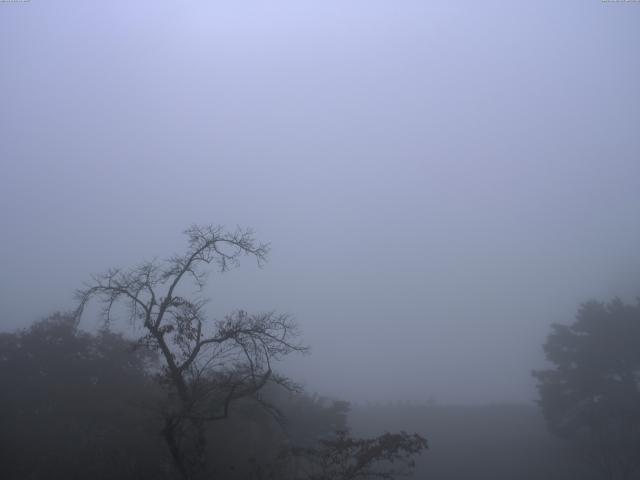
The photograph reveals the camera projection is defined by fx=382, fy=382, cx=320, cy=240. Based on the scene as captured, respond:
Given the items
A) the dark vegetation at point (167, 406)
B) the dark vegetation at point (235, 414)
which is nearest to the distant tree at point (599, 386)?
the dark vegetation at point (235, 414)

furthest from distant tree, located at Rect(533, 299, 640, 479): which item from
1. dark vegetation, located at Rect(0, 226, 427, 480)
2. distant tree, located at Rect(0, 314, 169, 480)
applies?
distant tree, located at Rect(0, 314, 169, 480)

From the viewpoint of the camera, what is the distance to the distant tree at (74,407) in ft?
48.9

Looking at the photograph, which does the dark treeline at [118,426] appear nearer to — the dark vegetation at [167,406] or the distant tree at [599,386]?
the dark vegetation at [167,406]

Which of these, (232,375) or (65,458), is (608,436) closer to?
(232,375)

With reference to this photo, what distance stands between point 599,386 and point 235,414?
93.1ft

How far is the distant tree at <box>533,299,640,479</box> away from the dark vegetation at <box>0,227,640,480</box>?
0.31ft

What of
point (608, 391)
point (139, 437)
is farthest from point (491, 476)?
point (139, 437)

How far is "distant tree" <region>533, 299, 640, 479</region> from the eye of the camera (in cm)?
2695

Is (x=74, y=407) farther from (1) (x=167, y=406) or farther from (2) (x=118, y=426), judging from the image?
(1) (x=167, y=406)

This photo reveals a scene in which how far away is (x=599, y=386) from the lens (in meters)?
29.7

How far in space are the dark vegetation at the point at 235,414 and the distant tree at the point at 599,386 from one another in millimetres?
96

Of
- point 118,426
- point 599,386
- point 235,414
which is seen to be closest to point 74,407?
point 118,426

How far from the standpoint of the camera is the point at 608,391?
1139 inches

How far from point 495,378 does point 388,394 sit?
41702 millimetres
